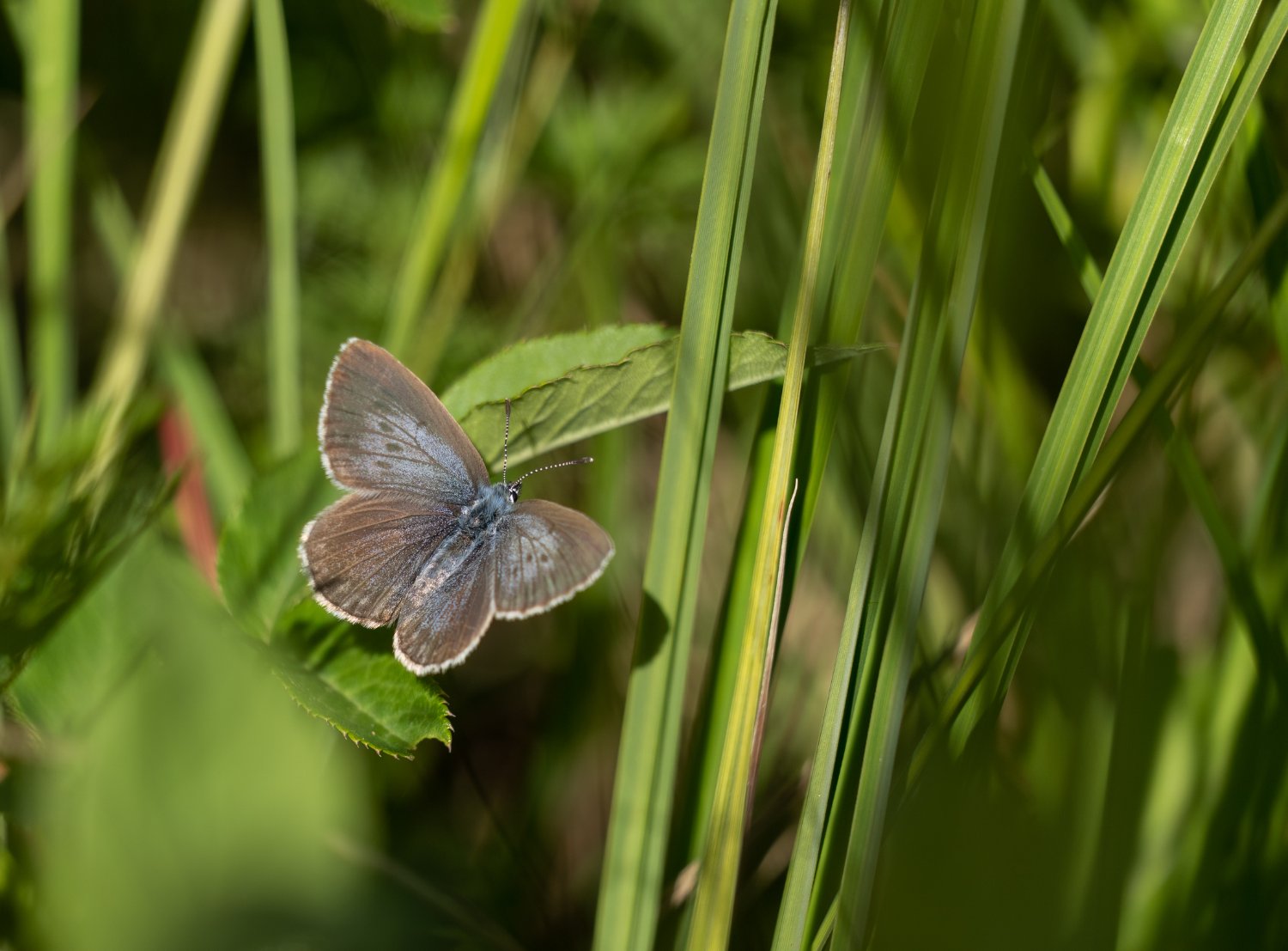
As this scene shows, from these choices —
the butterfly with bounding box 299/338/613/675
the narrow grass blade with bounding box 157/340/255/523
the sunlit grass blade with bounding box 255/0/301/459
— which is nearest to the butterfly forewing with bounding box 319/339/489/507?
the butterfly with bounding box 299/338/613/675

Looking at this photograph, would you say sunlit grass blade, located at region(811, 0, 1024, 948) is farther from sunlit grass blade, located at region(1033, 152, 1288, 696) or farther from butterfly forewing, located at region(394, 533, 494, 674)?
butterfly forewing, located at region(394, 533, 494, 674)

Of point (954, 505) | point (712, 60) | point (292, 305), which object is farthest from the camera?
point (712, 60)

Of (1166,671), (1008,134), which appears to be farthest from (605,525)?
(1008,134)

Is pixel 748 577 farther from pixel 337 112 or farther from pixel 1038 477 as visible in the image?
pixel 337 112

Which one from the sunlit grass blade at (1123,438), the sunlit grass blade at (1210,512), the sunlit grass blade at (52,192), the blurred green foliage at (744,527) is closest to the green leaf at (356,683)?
the blurred green foliage at (744,527)

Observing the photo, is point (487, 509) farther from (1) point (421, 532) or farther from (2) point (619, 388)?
(2) point (619, 388)

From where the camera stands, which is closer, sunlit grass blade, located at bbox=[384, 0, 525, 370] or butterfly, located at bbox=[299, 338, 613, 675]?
butterfly, located at bbox=[299, 338, 613, 675]

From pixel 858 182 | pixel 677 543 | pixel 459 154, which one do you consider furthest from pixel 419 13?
pixel 677 543
